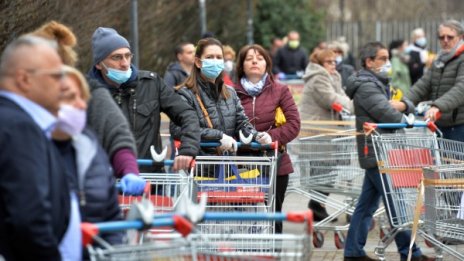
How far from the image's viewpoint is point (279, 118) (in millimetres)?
9477

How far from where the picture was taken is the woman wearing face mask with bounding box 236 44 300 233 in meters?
9.40

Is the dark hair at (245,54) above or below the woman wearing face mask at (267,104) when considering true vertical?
above

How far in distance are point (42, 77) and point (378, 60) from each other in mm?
6314

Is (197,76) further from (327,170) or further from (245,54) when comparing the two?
(327,170)

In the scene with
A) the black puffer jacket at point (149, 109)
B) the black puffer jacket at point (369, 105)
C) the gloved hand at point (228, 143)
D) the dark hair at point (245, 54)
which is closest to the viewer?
the black puffer jacket at point (149, 109)

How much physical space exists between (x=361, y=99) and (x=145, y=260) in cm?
596

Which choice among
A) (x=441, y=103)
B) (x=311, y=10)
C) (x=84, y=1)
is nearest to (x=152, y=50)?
(x=84, y=1)

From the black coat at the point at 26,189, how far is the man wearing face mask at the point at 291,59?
20853mm

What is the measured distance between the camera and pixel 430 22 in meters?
41.4

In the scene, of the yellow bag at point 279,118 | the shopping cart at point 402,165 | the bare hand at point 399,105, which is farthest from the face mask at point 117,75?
the bare hand at point 399,105

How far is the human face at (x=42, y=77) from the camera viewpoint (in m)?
4.60

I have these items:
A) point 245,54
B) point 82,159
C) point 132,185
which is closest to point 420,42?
point 245,54

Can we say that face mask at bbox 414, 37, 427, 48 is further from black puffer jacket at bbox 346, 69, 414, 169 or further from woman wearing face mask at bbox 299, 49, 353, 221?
black puffer jacket at bbox 346, 69, 414, 169

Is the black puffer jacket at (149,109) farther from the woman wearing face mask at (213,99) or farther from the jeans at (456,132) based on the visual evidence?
the jeans at (456,132)
